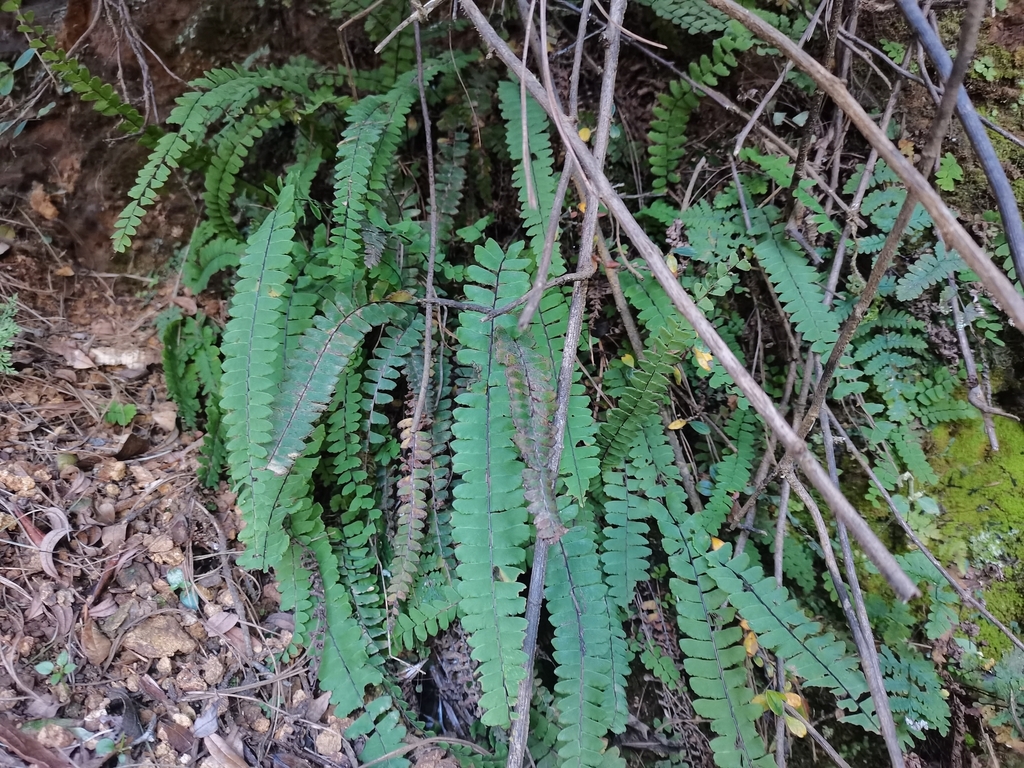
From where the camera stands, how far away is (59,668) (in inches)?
67.5

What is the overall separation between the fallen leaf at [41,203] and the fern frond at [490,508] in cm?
207

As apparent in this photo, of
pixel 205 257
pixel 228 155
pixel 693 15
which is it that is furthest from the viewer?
pixel 205 257

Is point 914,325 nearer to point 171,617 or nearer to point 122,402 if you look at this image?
point 171,617

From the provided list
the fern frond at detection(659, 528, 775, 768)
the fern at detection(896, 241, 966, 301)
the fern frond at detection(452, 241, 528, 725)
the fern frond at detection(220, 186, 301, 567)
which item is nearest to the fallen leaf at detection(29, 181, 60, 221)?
the fern frond at detection(220, 186, 301, 567)

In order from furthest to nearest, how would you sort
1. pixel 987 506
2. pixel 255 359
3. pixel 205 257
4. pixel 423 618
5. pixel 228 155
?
1. pixel 205 257
2. pixel 228 155
3. pixel 987 506
4. pixel 423 618
5. pixel 255 359

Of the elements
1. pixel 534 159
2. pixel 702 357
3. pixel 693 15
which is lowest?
pixel 702 357

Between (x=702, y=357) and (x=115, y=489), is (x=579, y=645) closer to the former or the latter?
(x=702, y=357)

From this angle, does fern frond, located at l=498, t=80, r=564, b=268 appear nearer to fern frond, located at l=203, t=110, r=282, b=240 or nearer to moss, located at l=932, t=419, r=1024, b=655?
fern frond, located at l=203, t=110, r=282, b=240

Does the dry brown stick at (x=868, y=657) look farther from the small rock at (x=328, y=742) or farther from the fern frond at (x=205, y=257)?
the fern frond at (x=205, y=257)

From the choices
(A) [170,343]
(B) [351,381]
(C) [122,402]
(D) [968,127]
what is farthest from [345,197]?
(D) [968,127]

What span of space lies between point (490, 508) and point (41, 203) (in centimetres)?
243

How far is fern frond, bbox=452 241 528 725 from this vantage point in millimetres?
1425

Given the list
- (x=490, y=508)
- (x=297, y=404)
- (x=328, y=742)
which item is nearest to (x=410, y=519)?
(x=490, y=508)

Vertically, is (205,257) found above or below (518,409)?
above
